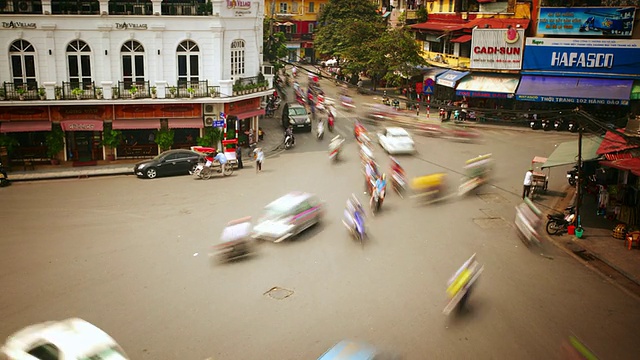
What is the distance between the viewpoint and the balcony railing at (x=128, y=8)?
101 feet

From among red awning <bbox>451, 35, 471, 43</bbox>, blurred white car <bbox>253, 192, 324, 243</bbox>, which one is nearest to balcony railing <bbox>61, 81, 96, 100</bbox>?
blurred white car <bbox>253, 192, 324, 243</bbox>

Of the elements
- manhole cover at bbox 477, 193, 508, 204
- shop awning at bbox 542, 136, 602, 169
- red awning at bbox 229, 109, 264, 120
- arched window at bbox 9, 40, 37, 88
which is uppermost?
arched window at bbox 9, 40, 37, 88

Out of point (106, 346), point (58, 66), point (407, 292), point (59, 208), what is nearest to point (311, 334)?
point (407, 292)

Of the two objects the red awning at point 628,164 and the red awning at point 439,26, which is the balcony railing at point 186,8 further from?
the red awning at point 439,26

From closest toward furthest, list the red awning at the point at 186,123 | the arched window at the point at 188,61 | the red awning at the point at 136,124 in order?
the red awning at the point at 136,124
the red awning at the point at 186,123
the arched window at the point at 188,61

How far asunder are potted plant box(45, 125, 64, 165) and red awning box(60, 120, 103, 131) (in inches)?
13.0

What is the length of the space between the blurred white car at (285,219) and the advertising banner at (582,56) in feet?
88.6

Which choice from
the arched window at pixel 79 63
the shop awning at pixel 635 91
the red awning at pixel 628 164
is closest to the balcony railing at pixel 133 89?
the arched window at pixel 79 63

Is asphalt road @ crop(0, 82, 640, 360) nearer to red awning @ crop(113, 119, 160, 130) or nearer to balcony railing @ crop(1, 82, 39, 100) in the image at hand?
red awning @ crop(113, 119, 160, 130)

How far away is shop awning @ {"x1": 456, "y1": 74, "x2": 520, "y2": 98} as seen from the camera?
42.5m

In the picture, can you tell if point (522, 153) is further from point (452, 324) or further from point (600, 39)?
point (452, 324)

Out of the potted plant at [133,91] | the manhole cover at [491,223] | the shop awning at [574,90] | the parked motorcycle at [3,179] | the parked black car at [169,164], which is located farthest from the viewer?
the shop awning at [574,90]

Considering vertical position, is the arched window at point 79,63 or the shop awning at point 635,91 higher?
the arched window at point 79,63

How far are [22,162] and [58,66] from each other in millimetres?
5068
